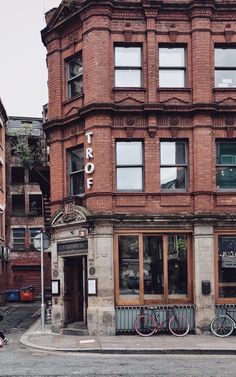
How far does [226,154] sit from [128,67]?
434cm

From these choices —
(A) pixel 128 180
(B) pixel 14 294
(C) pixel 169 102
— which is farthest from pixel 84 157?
(B) pixel 14 294

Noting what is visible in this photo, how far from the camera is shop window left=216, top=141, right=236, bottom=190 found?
20234 millimetres

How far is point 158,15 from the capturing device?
20.4 m

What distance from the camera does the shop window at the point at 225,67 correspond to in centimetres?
2048

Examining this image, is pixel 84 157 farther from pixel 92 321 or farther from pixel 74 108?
pixel 92 321

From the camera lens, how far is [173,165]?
66.0 ft

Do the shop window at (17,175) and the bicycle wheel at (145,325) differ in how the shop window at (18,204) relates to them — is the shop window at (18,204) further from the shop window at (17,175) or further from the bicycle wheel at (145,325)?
the bicycle wheel at (145,325)

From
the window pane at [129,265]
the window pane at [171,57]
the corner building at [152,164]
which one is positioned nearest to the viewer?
the corner building at [152,164]

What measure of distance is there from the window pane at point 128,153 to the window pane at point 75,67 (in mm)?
3071

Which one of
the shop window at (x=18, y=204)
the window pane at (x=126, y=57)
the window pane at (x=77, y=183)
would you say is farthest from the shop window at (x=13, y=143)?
the window pane at (x=126, y=57)

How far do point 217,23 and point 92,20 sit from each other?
4.16m

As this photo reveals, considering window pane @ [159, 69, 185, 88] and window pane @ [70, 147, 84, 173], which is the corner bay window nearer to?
window pane @ [70, 147, 84, 173]

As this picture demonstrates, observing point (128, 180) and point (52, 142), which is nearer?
point (128, 180)

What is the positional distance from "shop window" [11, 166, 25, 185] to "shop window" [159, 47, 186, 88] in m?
31.9
